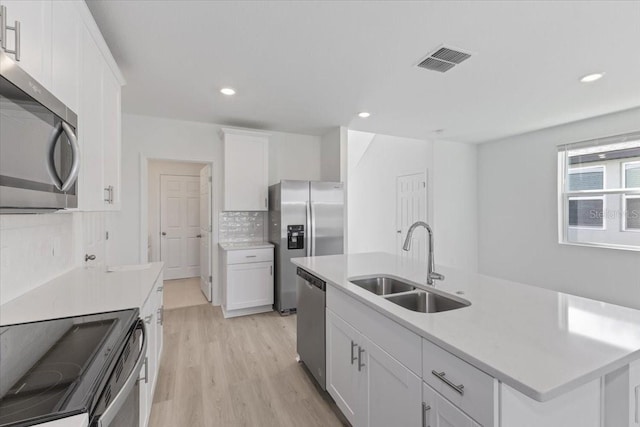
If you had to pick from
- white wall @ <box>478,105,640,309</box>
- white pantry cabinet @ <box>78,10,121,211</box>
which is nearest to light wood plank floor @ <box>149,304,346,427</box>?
white pantry cabinet @ <box>78,10,121,211</box>

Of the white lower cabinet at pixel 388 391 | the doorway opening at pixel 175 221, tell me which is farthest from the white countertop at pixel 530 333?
the doorway opening at pixel 175 221

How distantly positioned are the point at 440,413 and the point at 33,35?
2.01 meters

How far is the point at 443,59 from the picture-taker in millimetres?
2326

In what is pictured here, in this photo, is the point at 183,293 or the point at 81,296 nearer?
the point at 81,296

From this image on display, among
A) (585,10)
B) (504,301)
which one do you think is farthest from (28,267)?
(585,10)

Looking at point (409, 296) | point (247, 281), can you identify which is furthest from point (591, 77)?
point (247, 281)

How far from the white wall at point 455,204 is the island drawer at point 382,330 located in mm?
3739

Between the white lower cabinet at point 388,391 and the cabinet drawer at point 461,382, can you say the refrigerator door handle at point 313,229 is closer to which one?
the white lower cabinet at point 388,391

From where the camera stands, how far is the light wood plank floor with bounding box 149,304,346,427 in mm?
1913

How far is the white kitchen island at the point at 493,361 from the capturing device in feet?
2.79

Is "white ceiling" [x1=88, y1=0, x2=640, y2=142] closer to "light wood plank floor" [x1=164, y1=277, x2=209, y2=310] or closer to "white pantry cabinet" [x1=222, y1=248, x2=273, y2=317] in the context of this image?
"white pantry cabinet" [x1=222, y1=248, x2=273, y2=317]

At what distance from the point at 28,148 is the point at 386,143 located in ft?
19.1

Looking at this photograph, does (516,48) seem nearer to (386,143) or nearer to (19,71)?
(19,71)

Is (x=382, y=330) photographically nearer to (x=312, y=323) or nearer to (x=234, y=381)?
(x=312, y=323)
